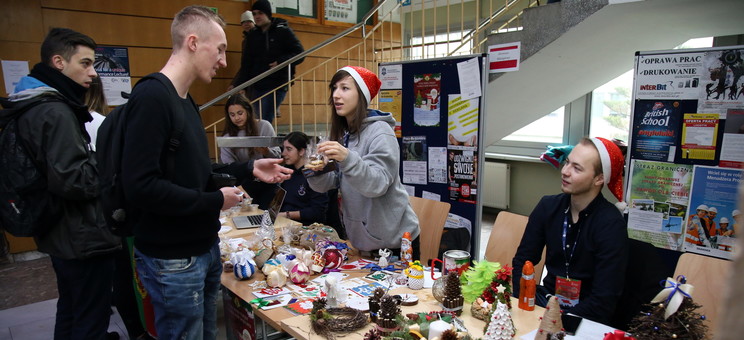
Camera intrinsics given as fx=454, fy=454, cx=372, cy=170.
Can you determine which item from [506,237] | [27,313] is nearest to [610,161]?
[506,237]

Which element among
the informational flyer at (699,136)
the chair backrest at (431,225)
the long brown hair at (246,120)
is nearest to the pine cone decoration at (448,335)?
the chair backrest at (431,225)

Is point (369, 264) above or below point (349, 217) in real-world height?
below

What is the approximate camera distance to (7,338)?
10.1 ft

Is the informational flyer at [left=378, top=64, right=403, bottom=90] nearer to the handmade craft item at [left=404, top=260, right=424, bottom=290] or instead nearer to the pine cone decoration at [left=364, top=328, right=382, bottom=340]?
the handmade craft item at [left=404, top=260, right=424, bottom=290]

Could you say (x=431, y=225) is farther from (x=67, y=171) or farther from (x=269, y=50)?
(x=269, y=50)

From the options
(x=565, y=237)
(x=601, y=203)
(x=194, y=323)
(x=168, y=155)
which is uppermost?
(x=168, y=155)

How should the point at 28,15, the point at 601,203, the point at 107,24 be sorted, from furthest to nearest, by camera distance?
1. the point at 107,24
2. the point at 28,15
3. the point at 601,203

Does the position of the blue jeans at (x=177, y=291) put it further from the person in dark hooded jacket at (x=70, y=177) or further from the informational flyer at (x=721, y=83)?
the informational flyer at (x=721, y=83)

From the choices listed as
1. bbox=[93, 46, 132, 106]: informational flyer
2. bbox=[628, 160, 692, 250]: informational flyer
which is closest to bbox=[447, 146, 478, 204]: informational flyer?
bbox=[628, 160, 692, 250]: informational flyer

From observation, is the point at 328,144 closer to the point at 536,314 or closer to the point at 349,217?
the point at 349,217

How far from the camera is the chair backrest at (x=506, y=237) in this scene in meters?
2.51

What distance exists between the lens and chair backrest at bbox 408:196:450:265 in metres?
2.82

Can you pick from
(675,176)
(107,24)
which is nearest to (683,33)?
(675,176)

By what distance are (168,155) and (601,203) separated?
5.85 feet
